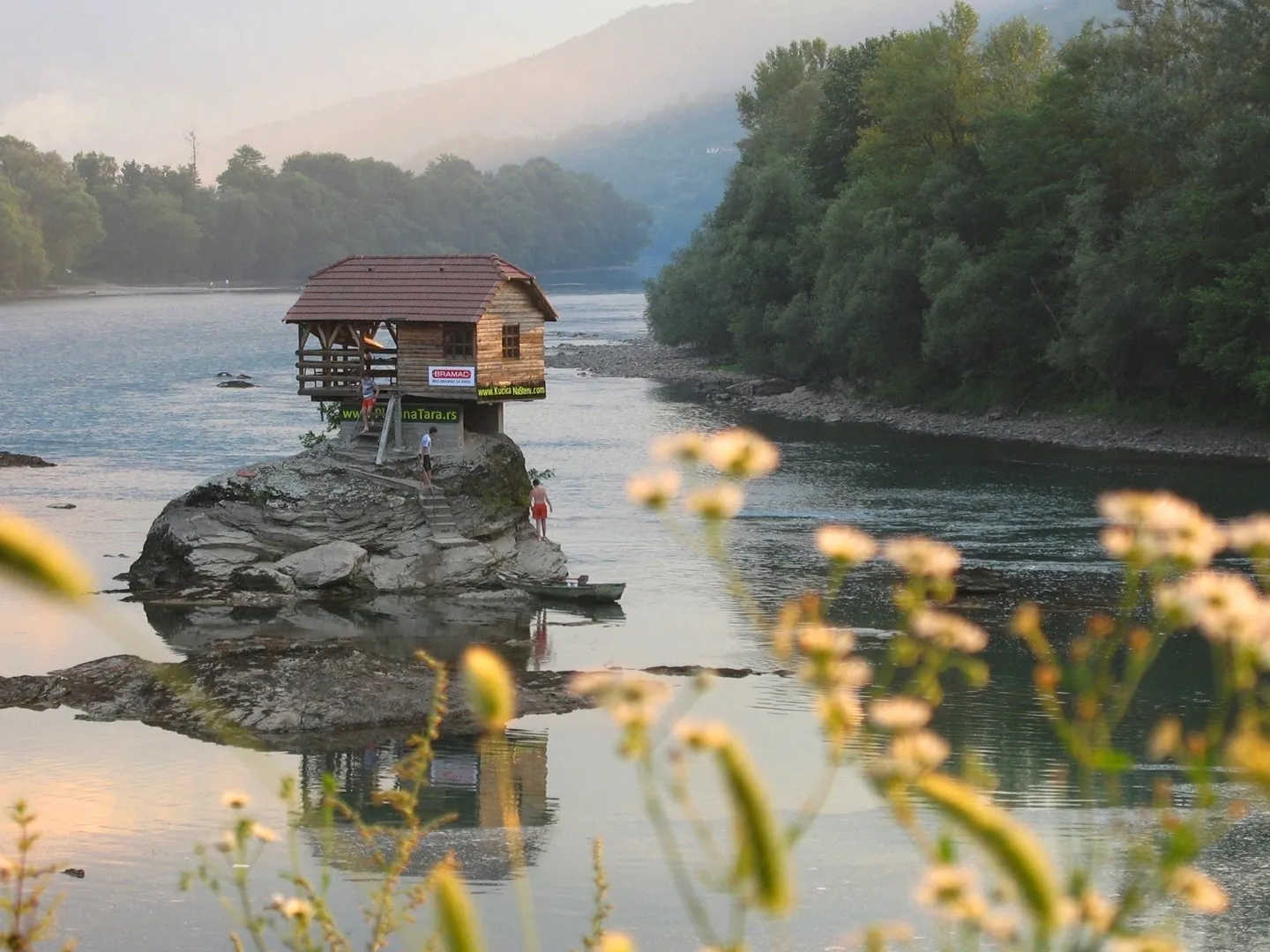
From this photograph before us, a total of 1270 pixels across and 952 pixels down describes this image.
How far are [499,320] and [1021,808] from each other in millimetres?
24208

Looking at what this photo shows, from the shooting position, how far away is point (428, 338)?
151 feet

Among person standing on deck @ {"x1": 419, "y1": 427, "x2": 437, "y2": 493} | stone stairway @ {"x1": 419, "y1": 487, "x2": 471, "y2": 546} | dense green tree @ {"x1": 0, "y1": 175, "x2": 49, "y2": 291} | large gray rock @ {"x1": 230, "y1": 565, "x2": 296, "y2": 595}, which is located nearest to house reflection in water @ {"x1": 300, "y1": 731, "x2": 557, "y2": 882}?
large gray rock @ {"x1": 230, "y1": 565, "x2": 296, "y2": 595}

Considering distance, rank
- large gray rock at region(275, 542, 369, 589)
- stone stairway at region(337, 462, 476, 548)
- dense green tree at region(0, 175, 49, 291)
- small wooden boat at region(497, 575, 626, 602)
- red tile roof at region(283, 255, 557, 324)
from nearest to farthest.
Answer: small wooden boat at region(497, 575, 626, 602)
large gray rock at region(275, 542, 369, 589)
stone stairway at region(337, 462, 476, 548)
red tile roof at region(283, 255, 557, 324)
dense green tree at region(0, 175, 49, 291)

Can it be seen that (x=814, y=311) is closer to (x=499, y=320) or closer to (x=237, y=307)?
(x=499, y=320)

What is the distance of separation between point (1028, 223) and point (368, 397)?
42.3m

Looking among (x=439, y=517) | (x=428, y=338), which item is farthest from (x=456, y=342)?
(x=439, y=517)

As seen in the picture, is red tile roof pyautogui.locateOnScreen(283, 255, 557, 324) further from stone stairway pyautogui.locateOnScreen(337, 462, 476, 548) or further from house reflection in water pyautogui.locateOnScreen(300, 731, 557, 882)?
house reflection in water pyautogui.locateOnScreen(300, 731, 557, 882)

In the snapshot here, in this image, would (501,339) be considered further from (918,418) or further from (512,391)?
(918,418)

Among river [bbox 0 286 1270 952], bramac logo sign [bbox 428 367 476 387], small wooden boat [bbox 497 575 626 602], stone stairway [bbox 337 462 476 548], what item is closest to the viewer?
river [bbox 0 286 1270 952]

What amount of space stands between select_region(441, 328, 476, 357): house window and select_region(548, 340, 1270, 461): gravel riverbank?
32.6 metres

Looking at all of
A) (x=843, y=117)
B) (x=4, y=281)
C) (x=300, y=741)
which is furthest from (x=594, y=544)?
(x=4, y=281)

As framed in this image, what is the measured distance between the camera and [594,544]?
50.3 m

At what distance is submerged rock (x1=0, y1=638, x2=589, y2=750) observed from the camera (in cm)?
3098

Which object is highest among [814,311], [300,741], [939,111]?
[939,111]
